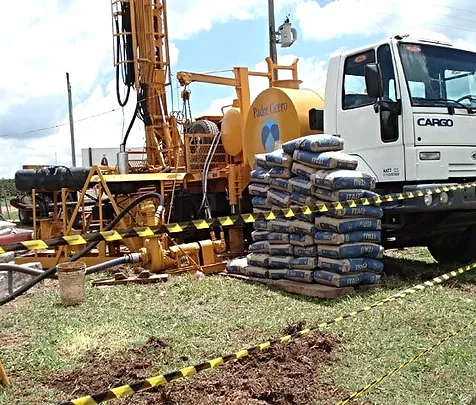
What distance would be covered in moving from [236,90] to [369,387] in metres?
7.05

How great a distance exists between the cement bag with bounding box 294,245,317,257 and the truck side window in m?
1.82

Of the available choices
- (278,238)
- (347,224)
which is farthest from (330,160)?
(278,238)

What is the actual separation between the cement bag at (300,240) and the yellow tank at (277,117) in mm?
1864

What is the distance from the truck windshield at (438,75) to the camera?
646 centimetres

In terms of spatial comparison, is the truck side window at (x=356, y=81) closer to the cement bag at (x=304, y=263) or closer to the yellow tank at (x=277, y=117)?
the yellow tank at (x=277, y=117)

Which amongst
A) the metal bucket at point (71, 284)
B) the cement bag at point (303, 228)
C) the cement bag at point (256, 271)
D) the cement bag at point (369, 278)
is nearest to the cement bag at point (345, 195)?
the cement bag at point (303, 228)

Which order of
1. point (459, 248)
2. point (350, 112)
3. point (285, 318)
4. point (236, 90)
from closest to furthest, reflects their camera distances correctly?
point (285, 318) → point (350, 112) → point (459, 248) → point (236, 90)

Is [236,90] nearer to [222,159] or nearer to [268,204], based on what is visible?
[222,159]

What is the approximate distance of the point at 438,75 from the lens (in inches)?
261

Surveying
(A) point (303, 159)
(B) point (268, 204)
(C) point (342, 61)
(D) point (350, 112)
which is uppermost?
(C) point (342, 61)

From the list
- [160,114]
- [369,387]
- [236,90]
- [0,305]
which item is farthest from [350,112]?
[160,114]

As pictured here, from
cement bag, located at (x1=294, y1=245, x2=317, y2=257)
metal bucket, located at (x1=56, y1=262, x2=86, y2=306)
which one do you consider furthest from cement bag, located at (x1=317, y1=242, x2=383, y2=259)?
metal bucket, located at (x1=56, y1=262, x2=86, y2=306)

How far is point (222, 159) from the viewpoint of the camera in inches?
406

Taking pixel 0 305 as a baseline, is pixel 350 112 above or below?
above
